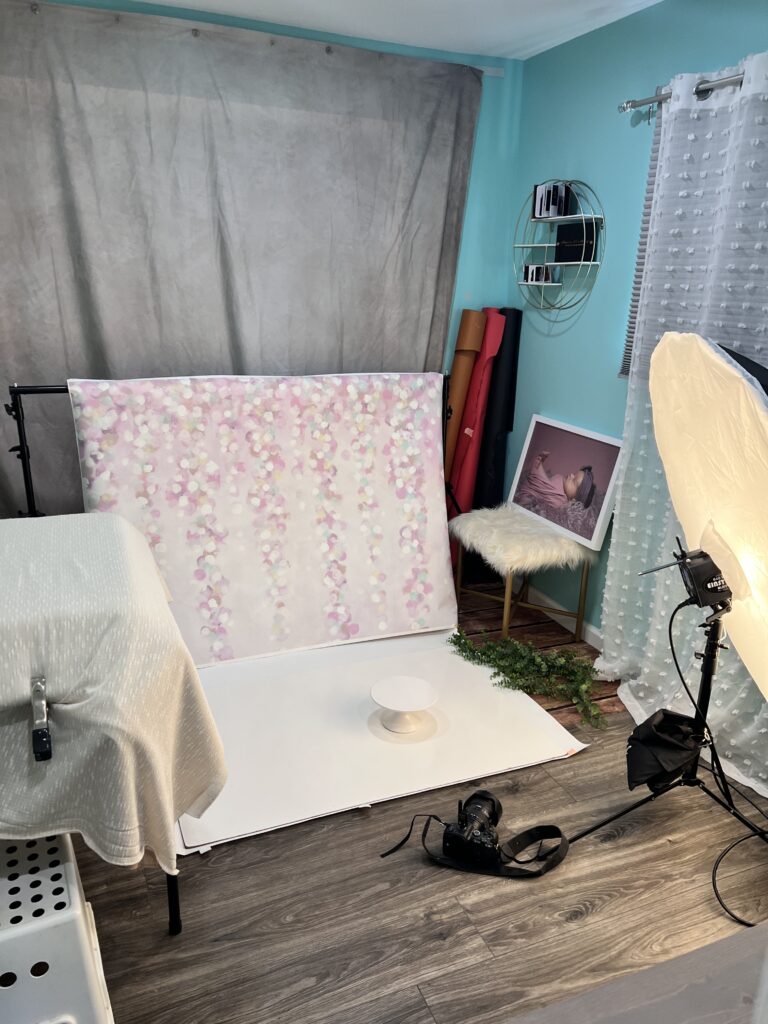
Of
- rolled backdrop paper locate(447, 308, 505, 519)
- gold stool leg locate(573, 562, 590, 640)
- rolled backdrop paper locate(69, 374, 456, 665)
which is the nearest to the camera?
rolled backdrop paper locate(69, 374, 456, 665)

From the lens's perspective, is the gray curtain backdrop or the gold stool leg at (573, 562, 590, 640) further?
the gold stool leg at (573, 562, 590, 640)

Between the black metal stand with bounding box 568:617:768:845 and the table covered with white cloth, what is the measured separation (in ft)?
3.80

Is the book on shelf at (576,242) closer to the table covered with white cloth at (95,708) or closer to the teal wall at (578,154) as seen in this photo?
the teal wall at (578,154)

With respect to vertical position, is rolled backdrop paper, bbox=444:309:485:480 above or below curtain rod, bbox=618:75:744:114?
below

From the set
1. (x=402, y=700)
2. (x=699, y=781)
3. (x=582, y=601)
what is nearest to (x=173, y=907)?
(x=402, y=700)

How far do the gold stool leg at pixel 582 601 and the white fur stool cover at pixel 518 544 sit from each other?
41 millimetres

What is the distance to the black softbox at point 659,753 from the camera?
1.96 m

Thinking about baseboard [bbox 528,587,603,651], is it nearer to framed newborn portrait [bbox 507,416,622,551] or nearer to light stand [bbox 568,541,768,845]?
framed newborn portrait [bbox 507,416,622,551]

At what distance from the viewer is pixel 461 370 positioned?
339cm

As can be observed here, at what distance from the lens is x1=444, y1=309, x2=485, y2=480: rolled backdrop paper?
3.34 meters

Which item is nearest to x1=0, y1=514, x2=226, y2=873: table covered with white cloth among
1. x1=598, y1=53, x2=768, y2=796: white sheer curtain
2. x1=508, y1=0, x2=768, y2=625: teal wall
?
x1=598, y1=53, x2=768, y2=796: white sheer curtain

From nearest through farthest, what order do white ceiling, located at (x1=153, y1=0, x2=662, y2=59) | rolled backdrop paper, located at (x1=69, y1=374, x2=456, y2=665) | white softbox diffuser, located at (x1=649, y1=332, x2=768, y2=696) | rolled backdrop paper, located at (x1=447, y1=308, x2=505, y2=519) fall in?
white softbox diffuser, located at (x1=649, y1=332, x2=768, y2=696) → white ceiling, located at (x1=153, y1=0, x2=662, y2=59) → rolled backdrop paper, located at (x1=69, y1=374, x2=456, y2=665) → rolled backdrop paper, located at (x1=447, y1=308, x2=505, y2=519)

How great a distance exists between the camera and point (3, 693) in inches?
50.3

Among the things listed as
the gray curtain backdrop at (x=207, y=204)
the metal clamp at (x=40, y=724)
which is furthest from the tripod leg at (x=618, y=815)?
the gray curtain backdrop at (x=207, y=204)
